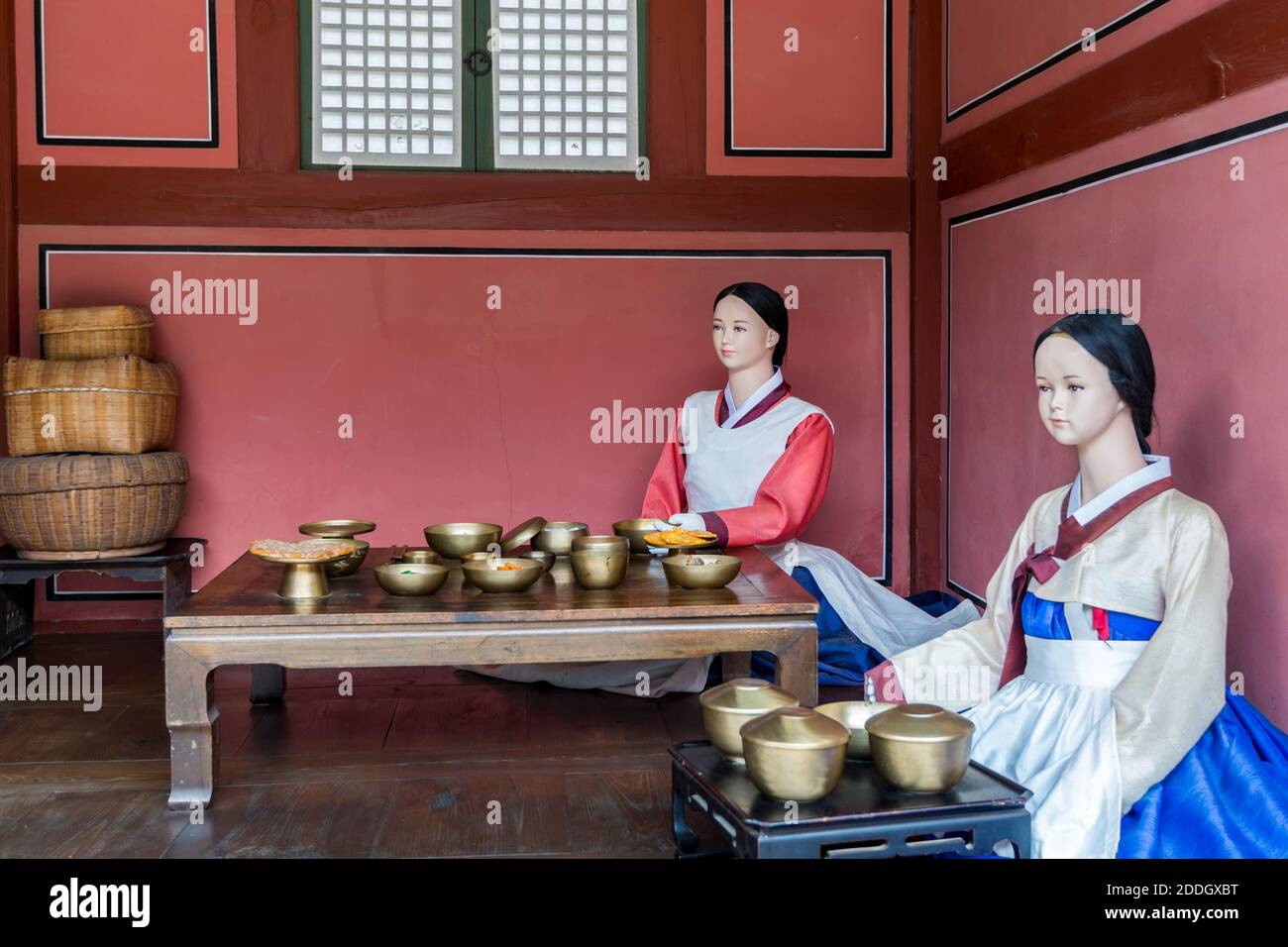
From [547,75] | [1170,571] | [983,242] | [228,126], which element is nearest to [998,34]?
[983,242]

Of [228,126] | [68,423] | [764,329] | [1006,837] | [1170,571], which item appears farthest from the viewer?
[228,126]

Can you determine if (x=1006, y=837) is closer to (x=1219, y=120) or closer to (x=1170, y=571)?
(x=1170, y=571)

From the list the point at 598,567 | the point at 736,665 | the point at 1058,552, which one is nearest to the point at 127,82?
the point at 598,567

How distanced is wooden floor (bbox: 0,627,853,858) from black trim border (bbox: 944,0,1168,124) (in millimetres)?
2089

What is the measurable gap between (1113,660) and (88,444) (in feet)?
11.3

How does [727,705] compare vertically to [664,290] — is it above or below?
below

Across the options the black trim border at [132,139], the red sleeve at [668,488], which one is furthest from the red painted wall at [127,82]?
the red sleeve at [668,488]

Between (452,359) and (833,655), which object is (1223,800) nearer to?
(833,655)

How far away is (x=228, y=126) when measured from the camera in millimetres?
4801

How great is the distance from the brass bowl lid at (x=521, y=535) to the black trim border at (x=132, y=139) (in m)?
2.28

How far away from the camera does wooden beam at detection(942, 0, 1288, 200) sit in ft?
9.28

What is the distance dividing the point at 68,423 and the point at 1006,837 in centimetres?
354

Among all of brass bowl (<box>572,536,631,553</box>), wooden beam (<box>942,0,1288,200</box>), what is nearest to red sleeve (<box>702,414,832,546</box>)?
brass bowl (<box>572,536,631,553</box>)

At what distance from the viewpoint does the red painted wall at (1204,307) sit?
283 cm
